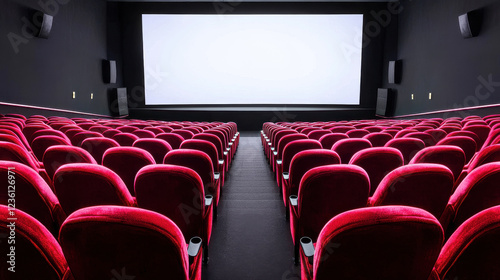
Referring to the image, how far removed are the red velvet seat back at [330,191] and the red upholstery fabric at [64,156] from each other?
139 centimetres

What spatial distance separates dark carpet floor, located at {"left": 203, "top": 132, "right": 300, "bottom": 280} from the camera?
2.19 meters

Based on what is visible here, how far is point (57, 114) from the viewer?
9180 millimetres

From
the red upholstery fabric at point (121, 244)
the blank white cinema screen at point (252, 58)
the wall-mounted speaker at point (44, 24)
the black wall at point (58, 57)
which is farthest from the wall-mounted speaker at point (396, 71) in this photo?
the red upholstery fabric at point (121, 244)

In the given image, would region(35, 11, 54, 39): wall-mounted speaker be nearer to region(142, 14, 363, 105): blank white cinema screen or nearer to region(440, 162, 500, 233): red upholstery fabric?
region(142, 14, 363, 105): blank white cinema screen

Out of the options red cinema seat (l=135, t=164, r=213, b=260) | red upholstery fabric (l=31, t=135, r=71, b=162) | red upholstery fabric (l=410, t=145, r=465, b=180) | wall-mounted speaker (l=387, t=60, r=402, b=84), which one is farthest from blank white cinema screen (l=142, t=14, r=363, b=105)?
red cinema seat (l=135, t=164, r=213, b=260)

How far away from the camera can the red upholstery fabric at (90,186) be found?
63.4 inches

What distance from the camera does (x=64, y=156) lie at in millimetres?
2367

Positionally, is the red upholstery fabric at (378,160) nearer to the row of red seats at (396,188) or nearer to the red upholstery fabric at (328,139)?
the row of red seats at (396,188)

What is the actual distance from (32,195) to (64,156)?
2.88 ft

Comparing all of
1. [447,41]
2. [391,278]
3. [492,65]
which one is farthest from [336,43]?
[391,278]

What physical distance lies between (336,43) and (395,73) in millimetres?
2277

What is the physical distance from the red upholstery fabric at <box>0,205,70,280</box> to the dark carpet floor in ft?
3.87

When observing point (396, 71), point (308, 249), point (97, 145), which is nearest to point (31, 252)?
point (308, 249)

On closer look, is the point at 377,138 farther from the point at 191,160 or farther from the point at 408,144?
the point at 191,160
